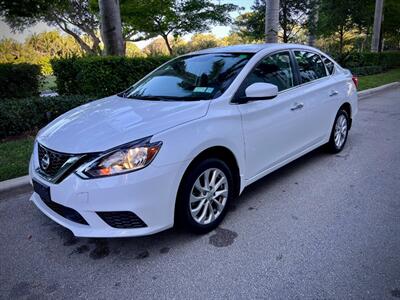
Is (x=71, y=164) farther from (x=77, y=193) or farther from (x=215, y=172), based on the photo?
(x=215, y=172)

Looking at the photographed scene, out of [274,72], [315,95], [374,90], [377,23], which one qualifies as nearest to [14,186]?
[274,72]

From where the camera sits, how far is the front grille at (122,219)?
254 centimetres

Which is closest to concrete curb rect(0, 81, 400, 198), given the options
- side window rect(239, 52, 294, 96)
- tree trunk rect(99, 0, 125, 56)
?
side window rect(239, 52, 294, 96)

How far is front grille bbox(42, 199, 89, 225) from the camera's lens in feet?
8.67

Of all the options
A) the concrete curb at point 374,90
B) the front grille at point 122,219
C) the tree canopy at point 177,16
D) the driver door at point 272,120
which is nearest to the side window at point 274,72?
the driver door at point 272,120

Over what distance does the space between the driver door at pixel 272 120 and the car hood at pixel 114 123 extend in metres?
0.58

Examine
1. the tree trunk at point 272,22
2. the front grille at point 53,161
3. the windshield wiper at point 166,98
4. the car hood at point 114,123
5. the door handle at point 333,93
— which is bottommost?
the front grille at point 53,161

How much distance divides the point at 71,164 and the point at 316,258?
2047mm

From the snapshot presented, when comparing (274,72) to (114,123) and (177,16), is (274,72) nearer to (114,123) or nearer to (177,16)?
(114,123)

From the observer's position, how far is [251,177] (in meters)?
3.47

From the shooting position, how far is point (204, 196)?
2.99 metres

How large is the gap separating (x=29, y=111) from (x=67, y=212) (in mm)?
4260

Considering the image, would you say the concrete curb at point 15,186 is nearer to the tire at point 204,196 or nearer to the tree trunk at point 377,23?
the tire at point 204,196

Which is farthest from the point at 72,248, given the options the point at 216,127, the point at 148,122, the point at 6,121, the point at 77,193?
the point at 6,121
